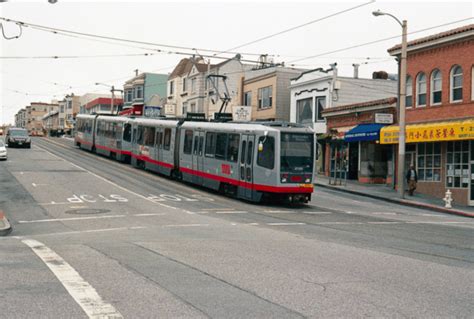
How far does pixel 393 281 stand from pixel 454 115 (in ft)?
76.5

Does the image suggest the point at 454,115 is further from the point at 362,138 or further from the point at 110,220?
the point at 110,220

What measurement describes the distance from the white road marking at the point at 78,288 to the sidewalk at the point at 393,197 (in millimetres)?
19227

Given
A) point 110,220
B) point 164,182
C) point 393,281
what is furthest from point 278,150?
point 393,281

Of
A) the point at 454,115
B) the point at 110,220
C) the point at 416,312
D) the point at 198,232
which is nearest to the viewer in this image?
the point at 416,312

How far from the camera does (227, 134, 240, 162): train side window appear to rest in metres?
24.4

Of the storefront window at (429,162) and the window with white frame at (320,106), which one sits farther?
the window with white frame at (320,106)

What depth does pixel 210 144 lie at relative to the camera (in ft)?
87.7

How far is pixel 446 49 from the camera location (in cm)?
3073

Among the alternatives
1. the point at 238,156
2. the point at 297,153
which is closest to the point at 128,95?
the point at 238,156

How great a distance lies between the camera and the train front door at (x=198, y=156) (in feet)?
90.5

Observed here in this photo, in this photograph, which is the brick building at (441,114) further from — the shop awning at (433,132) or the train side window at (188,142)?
the train side window at (188,142)

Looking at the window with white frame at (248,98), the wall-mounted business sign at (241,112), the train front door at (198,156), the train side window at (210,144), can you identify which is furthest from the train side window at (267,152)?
the window with white frame at (248,98)

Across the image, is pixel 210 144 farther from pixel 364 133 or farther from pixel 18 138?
pixel 18 138

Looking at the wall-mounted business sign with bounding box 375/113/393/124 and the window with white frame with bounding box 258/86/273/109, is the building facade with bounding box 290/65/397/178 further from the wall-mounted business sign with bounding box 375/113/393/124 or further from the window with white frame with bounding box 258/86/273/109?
the wall-mounted business sign with bounding box 375/113/393/124
